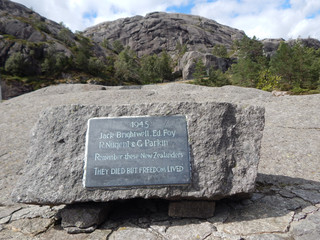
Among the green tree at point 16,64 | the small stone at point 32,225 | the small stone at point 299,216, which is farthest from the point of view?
the green tree at point 16,64

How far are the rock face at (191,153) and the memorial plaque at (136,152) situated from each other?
0.11 m

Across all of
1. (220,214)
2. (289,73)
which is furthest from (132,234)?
(289,73)

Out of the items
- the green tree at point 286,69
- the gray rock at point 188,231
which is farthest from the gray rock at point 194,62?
the gray rock at point 188,231

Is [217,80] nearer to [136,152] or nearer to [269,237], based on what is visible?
[136,152]

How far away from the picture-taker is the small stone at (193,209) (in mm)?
3094

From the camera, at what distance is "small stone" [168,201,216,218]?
309cm

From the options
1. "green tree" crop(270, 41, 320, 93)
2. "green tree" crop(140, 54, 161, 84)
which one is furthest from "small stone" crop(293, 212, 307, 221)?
"green tree" crop(140, 54, 161, 84)

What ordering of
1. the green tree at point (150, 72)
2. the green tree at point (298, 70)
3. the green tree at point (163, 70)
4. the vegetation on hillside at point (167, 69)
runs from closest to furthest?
the green tree at point (298, 70) → the vegetation on hillside at point (167, 69) → the green tree at point (150, 72) → the green tree at point (163, 70)

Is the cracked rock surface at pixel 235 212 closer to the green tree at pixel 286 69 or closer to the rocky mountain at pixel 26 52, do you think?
the green tree at pixel 286 69

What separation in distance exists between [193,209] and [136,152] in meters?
1.15

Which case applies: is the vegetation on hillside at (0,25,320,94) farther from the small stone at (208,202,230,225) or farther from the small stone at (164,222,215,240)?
the small stone at (164,222,215,240)

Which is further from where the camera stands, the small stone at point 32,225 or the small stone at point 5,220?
the small stone at point 5,220

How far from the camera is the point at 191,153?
315 cm

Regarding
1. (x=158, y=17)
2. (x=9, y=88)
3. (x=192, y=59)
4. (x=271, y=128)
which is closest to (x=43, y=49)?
(x=9, y=88)
